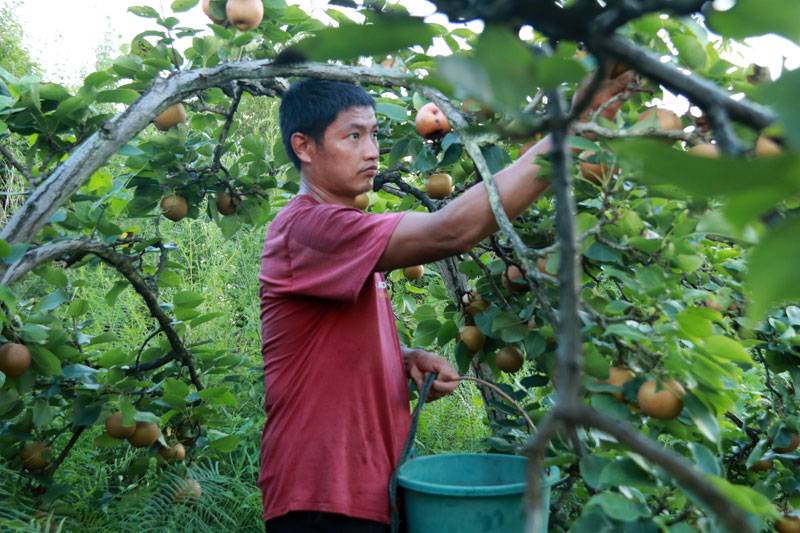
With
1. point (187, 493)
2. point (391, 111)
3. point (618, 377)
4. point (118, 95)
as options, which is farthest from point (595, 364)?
point (187, 493)

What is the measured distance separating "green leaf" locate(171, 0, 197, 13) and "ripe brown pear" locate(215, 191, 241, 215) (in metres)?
0.62

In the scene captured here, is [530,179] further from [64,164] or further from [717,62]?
[64,164]

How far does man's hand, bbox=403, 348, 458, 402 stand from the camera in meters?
1.91

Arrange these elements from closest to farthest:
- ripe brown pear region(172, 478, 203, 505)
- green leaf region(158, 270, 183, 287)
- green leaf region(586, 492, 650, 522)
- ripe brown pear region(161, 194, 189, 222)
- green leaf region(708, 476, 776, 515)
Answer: green leaf region(708, 476, 776, 515) → green leaf region(586, 492, 650, 522) → ripe brown pear region(161, 194, 189, 222) → green leaf region(158, 270, 183, 287) → ripe brown pear region(172, 478, 203, 505)

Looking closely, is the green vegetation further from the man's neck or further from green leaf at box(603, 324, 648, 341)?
the man's neck

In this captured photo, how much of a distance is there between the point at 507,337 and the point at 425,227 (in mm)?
421

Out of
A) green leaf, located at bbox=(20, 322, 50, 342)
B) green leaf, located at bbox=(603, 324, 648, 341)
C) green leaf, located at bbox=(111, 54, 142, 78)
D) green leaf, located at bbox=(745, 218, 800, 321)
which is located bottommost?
green leaf, located at bbox=(20, 322, 50, 342)

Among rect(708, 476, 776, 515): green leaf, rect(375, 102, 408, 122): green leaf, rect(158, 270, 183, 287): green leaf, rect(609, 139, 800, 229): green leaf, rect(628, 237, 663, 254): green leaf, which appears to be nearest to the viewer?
rect(609, 139, 800, 229): green leaf

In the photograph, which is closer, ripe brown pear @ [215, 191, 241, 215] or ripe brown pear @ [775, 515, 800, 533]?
ripe brown pear @ [775, 515, 800, 533]

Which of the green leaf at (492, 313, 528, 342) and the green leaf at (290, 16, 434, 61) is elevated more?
the green leaf at (290, 16, 434, 61)

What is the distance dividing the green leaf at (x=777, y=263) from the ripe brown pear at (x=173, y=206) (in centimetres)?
231

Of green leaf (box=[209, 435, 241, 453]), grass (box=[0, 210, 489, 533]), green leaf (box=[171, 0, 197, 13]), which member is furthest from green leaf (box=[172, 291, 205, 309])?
green leaf (box=[171, 0, 197, 13])

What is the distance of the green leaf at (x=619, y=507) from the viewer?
1.06 m

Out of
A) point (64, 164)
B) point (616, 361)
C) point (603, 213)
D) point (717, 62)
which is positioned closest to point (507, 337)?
point (616, 361)
